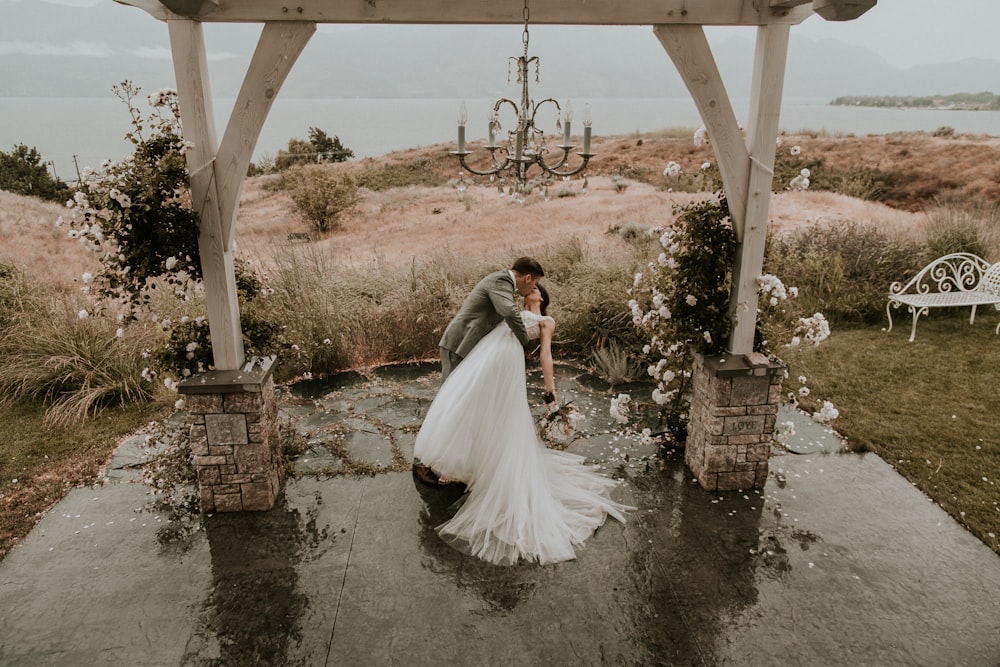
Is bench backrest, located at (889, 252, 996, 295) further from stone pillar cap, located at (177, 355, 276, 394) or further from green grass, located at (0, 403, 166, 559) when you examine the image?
green grass, located at (0, 403, 166, 559)

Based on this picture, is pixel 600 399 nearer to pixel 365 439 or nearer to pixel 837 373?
pixel 365 439

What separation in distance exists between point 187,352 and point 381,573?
1982mm

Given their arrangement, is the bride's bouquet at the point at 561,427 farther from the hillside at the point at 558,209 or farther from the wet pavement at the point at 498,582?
the hillside at the point at 558,209

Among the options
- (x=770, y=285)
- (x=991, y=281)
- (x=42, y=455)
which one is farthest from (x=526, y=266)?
(x=991, y=281)

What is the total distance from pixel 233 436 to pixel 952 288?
9328mm

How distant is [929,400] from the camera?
603 centimetres

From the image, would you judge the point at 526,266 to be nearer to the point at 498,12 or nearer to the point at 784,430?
the point at 498,12

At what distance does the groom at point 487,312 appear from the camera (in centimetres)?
430

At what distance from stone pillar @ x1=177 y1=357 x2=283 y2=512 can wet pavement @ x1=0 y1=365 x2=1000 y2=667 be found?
0.17 meters

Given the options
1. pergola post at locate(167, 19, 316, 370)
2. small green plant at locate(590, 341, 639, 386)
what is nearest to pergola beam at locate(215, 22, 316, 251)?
pergola post at locate(167, 19, 316, 370)

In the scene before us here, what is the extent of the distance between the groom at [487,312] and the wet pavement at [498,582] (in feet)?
3.23

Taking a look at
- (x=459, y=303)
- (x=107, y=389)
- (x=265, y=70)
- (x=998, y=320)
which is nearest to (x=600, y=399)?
(x=459, y=303)

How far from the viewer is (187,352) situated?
418cm

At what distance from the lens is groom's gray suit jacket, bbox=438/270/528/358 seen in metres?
4.29
